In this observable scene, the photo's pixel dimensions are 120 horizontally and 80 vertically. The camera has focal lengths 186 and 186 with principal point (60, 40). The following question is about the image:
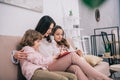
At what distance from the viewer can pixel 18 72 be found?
1690 millimetres

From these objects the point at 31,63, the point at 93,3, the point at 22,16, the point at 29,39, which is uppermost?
the point at 93,3

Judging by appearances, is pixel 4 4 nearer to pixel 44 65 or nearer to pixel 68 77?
pixel 44 65

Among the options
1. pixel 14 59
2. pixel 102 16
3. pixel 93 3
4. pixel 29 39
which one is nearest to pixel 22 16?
pixel 29 39

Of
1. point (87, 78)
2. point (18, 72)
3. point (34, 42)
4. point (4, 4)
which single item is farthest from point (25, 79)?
point (4, 4)

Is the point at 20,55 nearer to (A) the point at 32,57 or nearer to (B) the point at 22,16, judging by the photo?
(A) the point at 32,57

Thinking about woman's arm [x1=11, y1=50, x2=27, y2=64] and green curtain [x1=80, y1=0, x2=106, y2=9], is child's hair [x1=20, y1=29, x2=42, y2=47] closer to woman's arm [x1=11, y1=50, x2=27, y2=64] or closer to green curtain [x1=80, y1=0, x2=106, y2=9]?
woman's arm [x1=11, y1=50, x2=27, y2=64]

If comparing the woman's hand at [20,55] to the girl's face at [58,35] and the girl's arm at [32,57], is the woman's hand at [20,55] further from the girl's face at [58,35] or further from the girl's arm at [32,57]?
the girl's face at [58,35]

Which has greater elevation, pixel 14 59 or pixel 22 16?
pixel 22 16

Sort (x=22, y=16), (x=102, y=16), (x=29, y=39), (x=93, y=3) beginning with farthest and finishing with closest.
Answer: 1. (x=102, y=16)
2. (x=93, y=3)
3. (x=22, y=16)
4. (x=29, y=39)

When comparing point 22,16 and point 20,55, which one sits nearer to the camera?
point 20,55

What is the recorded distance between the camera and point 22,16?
2123 millimetres

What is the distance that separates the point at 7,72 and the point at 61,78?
46 cm

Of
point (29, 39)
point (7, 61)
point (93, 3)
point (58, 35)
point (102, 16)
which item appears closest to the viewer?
point (7, 61)

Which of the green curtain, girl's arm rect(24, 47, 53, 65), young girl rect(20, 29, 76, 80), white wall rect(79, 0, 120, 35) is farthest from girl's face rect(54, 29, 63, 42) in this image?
the green curtain
